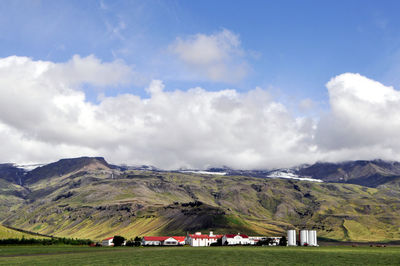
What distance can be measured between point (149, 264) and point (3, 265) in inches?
1643

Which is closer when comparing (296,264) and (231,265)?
(231,265)

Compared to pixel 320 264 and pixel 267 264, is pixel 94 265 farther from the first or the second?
pixel 320 264

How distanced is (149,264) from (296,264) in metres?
42.1

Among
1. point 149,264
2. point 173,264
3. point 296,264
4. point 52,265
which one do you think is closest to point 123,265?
point 149,264

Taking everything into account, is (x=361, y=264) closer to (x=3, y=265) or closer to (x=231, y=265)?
(x=231, y=265)

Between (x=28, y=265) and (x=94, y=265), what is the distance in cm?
1838

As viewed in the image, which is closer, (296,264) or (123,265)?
(123,265)

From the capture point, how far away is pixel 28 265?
10219cm

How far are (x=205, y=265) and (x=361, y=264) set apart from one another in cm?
4512

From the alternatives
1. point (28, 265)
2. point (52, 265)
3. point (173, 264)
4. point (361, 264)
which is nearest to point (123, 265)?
point (173, 264)

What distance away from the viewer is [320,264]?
343 ft

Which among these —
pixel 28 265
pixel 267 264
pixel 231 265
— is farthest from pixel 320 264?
pixel 28 265

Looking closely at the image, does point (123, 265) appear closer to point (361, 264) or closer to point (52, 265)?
point (52, 265)

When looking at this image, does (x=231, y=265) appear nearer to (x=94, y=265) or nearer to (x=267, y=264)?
(x=267, y=264)
